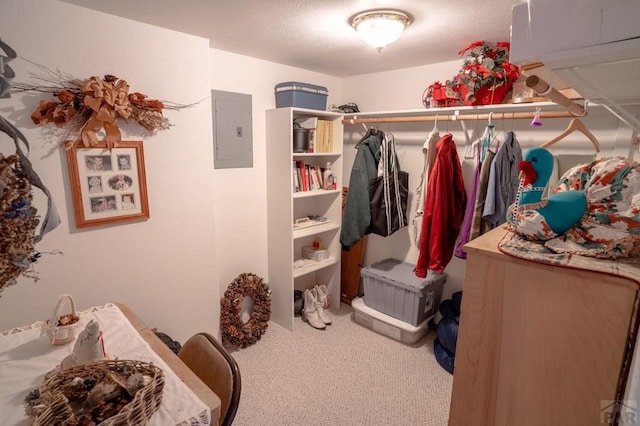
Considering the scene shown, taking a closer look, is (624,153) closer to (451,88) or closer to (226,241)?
(451,88)

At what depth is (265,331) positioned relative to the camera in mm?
2754

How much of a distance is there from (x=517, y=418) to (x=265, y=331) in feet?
7.37

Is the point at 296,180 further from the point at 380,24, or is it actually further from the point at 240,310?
the point at 380,24

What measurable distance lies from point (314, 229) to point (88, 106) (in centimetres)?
181

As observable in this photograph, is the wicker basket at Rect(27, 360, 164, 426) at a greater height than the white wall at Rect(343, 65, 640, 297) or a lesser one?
lesser

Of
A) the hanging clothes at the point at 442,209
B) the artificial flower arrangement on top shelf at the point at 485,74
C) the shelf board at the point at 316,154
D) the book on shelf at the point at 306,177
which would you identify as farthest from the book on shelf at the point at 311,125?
the artificial flower arrangement on top shelf at the point at 485,74

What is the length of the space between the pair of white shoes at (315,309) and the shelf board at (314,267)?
0.20 metres

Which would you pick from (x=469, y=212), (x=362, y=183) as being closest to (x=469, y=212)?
(x=469, y=212)

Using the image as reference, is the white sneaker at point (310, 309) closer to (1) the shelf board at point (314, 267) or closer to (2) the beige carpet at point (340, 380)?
(2) the beige carpet at point (340, 380)

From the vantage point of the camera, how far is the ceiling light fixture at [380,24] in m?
1.60

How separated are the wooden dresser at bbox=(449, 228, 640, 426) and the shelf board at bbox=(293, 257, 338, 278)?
6.54ft

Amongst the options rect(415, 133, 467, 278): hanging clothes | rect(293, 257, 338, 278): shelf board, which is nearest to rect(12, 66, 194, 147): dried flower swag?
rect(293, 257, 338, 278): shelf board

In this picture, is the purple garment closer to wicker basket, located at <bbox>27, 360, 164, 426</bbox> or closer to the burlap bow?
Answer: wicker basket, located at <bbox>27, 360, 164, 426</bbox>

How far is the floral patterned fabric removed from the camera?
704 mm
